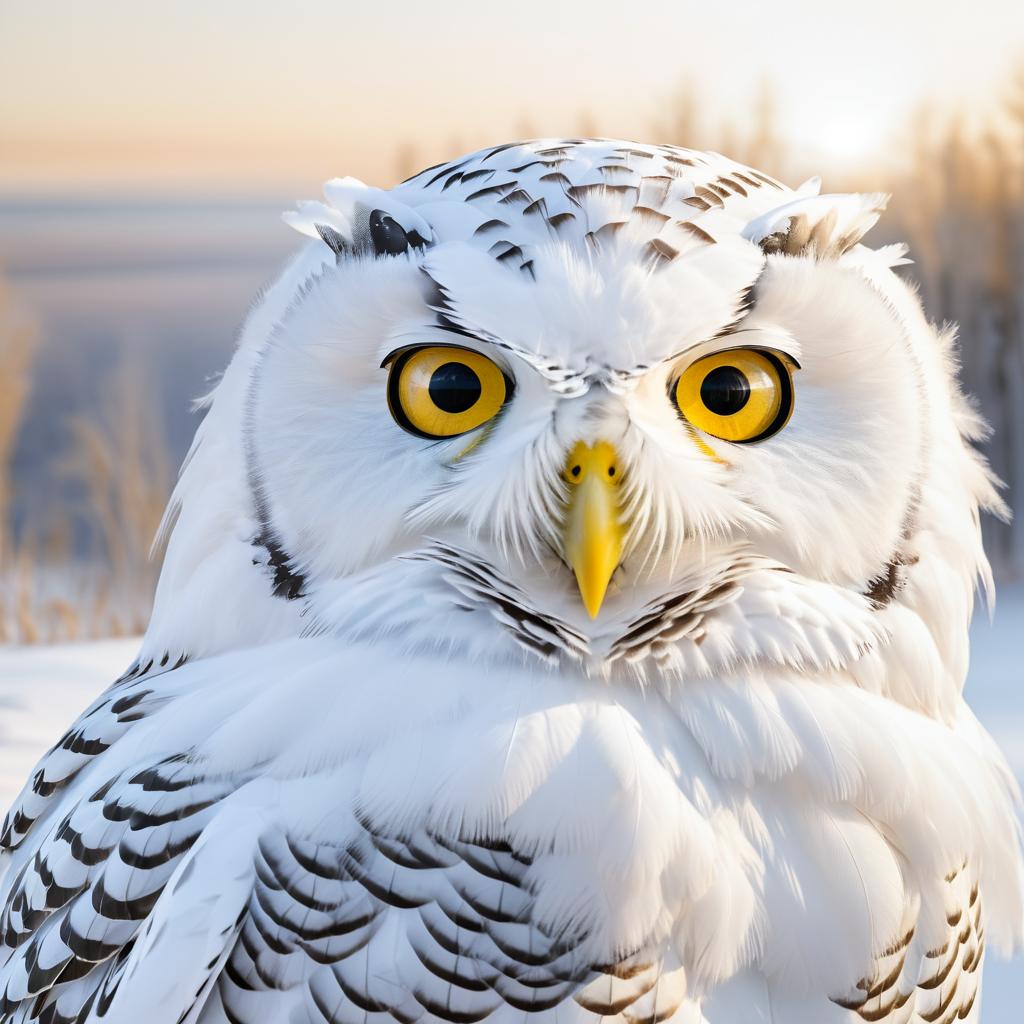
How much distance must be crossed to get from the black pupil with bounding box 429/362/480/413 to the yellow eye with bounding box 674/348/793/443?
0.12m

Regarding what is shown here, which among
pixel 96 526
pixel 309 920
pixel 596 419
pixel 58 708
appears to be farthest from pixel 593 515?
pixel 96 526

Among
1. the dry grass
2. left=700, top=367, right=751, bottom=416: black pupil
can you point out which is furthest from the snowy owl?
the dry grass

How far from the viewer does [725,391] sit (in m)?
0.67

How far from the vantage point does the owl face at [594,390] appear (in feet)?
2.09

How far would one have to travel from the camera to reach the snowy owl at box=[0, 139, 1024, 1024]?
64 centimetres

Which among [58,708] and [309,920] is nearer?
[309,920]

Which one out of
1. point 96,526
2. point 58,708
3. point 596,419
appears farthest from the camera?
point 96,526

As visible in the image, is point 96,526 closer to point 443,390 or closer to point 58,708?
point 58,708

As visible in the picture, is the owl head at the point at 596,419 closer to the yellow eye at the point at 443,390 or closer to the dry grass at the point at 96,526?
the yellow eye at the point at 443,390

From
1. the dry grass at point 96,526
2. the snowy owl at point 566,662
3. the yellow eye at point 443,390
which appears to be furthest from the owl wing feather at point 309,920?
the dry grass at point 96,526

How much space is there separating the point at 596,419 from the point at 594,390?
2 cm

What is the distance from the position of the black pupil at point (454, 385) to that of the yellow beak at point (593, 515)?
0.27 feet

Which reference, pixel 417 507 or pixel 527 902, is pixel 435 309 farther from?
pixel 527 902

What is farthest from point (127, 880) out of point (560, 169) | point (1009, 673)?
point (1009, 673)
